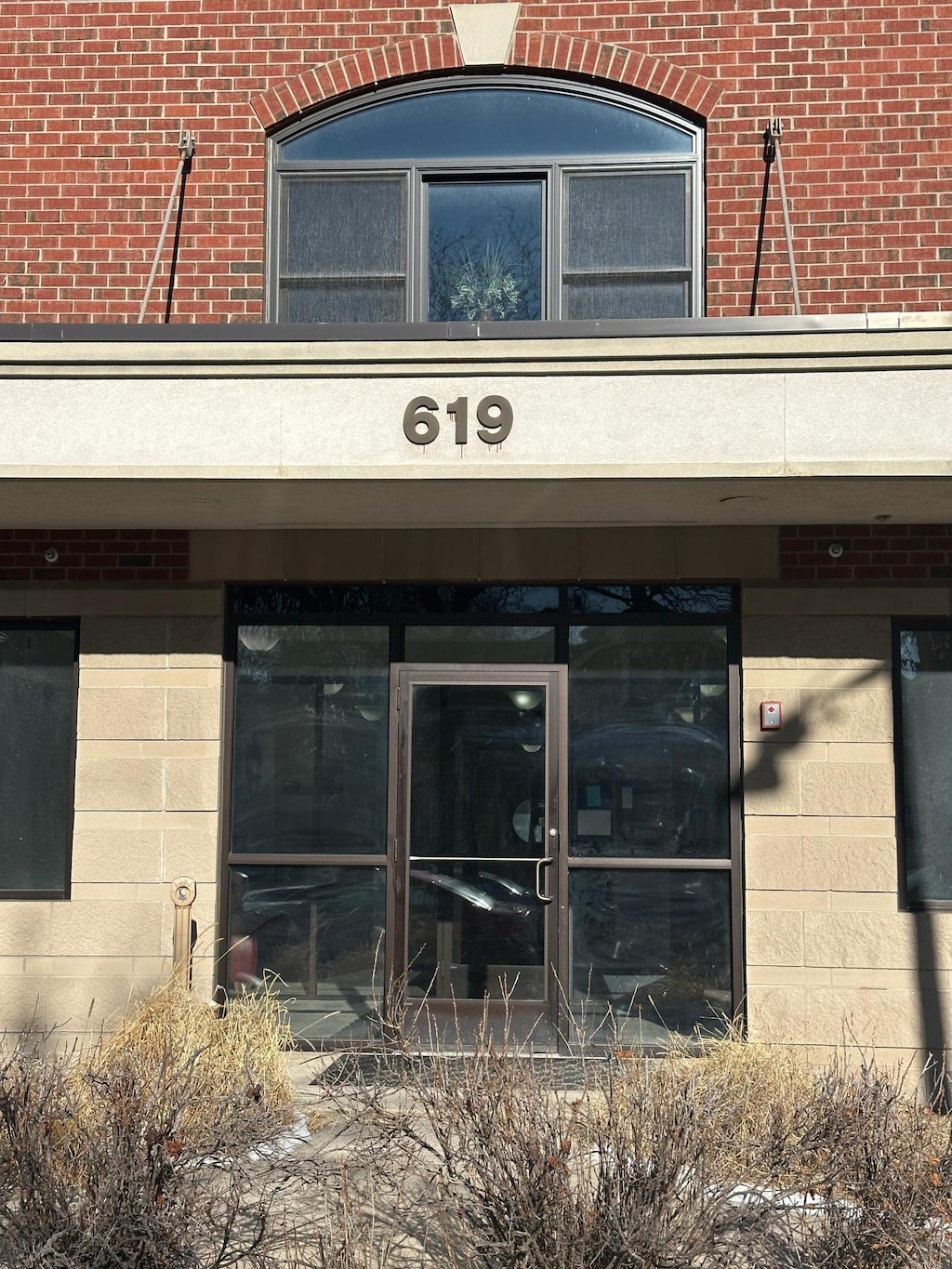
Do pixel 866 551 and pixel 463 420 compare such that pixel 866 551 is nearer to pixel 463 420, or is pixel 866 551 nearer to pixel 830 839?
pixel 830 839

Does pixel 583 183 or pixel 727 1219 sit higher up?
pixel 583 183

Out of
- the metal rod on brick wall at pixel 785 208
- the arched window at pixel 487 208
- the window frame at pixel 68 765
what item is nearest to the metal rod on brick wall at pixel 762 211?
the metal rod on brick wall at pixel 785 208

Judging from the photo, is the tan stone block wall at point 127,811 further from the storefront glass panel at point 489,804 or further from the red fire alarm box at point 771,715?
the red fire alarm box at point 771,715

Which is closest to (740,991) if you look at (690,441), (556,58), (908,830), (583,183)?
(908,830)

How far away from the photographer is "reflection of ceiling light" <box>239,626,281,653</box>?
31.3 ft

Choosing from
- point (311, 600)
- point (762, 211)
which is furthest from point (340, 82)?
point (311, 600)

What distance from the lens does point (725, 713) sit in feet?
30.3

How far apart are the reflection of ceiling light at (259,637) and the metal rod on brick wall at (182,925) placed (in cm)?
168

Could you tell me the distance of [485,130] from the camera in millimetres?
9820

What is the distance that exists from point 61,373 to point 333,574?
2423mm

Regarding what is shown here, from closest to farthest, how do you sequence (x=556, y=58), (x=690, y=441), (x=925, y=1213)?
1. (x=925, y=1213)
2. (x=690, y=441)
3. (x=556, y=58)

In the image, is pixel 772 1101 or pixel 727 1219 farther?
pixel 772 1101

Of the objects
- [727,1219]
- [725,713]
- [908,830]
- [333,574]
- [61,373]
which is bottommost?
[727,1219]

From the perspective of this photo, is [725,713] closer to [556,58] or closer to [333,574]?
[333,574]
